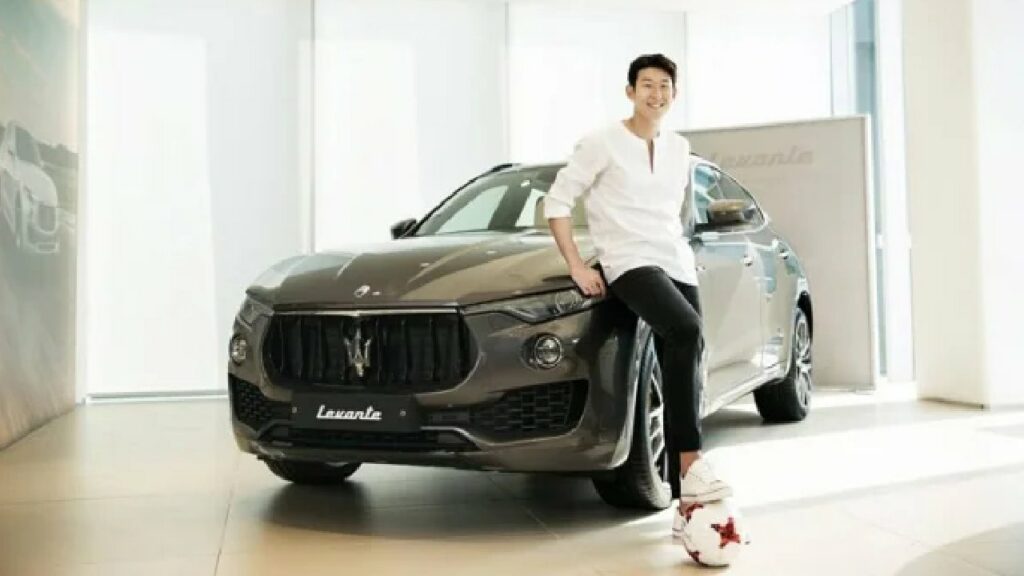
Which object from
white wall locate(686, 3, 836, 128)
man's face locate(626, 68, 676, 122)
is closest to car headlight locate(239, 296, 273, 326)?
man's face locate(626, 68, 676, 122)

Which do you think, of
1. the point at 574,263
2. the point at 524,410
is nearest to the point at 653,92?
the point at 574,263

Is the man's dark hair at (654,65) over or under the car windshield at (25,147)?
under

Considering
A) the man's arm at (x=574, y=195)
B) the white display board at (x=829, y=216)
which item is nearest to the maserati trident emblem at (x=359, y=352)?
the man's arm at (x=574, y=195)

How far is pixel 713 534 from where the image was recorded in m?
2.54

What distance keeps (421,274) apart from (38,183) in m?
3.49

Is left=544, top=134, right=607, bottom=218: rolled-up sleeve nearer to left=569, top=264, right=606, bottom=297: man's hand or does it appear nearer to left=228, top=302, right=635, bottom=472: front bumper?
left=569, top=264, right=606, bottom=297: man's hand

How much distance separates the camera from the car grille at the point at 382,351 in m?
2.78

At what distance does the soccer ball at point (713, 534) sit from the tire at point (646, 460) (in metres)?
0.39

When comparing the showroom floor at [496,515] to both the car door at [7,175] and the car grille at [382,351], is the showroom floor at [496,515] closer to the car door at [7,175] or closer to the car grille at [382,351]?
the car grille at [382,351]

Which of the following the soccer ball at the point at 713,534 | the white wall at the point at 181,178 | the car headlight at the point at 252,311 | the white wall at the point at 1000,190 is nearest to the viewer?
the soccer ball at the point at 713,534

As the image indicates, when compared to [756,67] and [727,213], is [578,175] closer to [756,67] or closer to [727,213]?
[727,213]

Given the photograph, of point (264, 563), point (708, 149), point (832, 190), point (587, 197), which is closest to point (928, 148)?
point (832, 190)

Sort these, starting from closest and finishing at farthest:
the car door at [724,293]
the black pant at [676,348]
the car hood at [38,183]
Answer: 1. the black pant at [676,348]
2. the car door at [724,293]
3. the car hood at [38,183]

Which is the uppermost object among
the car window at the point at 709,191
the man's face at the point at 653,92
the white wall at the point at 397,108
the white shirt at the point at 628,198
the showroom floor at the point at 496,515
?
the white wall at the point at 397,108
